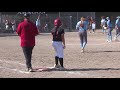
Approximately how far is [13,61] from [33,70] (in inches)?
107

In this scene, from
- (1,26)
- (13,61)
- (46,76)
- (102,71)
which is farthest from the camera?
(1,26)

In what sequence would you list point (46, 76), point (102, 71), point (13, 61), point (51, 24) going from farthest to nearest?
point (51, 24) < point (13, 61) < point (102, 71) < point (46, 76)

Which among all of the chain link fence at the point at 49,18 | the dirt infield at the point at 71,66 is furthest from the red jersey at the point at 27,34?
the chain link fence at the point at 49,18

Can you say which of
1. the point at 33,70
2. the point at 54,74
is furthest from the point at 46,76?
the point at 33,70

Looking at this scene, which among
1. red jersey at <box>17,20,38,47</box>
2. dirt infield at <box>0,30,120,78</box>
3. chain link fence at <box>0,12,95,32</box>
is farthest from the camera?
chain link fence at <box>0,12,95,32</box>

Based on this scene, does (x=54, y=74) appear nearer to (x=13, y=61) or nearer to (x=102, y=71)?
(x=102, y=71)

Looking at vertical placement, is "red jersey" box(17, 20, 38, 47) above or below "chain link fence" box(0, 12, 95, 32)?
above

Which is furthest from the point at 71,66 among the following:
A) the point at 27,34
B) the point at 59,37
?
the point at 27,34

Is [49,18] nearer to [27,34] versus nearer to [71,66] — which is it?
[71,66]

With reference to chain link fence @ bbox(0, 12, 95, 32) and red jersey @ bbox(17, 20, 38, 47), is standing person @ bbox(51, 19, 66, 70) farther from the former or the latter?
chain link fence @ bbox(0, 12, 95, 32)

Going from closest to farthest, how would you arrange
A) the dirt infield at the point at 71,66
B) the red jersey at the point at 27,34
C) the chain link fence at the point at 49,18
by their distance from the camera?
the dirt infield at the point at 71,66
the red jersey at the point at 27,34
the chain link fence at the point at 49,18

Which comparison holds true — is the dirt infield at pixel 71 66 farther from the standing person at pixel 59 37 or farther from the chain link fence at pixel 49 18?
the chain link fence at pixel 49 18

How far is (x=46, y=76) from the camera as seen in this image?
12023 millimetres

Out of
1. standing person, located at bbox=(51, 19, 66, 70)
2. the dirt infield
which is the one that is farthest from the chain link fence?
standing person, located at bbox=(51, 19, 66, 70)
